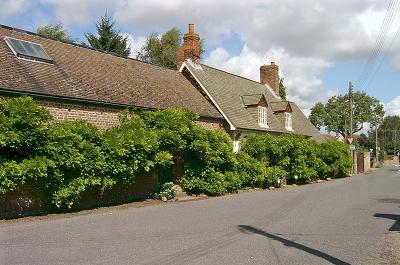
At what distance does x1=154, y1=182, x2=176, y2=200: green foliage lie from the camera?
18.0 meters

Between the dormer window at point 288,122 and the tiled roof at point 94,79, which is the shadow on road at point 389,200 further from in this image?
the dormer window at point 288,122

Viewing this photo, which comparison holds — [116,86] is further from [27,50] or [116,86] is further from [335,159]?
[335,159]

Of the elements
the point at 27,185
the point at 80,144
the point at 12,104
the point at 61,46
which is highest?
the point at 61,46

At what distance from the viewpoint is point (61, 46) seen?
20.4 meters

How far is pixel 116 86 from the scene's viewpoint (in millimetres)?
19406

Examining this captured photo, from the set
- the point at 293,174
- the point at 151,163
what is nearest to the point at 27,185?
the point at 151,163

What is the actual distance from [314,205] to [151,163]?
596 centimetres

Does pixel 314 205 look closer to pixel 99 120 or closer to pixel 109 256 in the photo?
pixel 99 120

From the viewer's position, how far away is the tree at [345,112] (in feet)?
317

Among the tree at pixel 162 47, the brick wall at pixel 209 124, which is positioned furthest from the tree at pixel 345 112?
the brick wall at pixel 209 124

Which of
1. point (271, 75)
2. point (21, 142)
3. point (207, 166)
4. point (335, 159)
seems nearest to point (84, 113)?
point (21, 142)

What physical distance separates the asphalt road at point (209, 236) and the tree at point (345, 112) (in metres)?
85.0

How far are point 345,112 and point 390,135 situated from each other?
112 feet

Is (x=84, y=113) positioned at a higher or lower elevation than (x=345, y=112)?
lower
